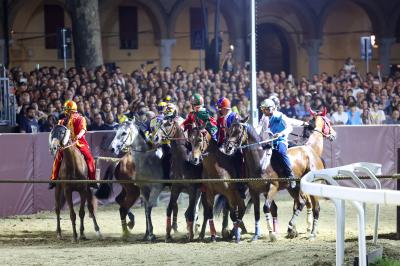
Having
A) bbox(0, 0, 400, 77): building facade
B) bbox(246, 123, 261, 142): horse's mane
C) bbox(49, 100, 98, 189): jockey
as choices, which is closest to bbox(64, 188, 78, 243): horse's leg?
bbox(49, 100, 98, 189): jockey

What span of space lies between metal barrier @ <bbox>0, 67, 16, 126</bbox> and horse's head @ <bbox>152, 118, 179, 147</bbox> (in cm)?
525

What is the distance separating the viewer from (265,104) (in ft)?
54.4

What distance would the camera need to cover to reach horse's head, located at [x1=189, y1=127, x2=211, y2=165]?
49.9ft

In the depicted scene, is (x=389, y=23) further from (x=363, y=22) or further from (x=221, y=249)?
(x=221, y=249)

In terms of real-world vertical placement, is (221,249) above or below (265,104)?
below

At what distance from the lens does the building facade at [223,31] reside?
1346 inches

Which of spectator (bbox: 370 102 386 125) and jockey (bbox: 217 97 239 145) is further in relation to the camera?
spectator (bbox: 370 102 386 125)

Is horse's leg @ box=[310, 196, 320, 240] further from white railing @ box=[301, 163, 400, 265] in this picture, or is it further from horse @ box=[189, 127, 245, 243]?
white railing @ box=[301, 163, 400, 265]

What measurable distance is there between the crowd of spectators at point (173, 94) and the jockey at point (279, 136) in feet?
9.26

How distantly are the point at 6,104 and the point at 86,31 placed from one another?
7.54 meters

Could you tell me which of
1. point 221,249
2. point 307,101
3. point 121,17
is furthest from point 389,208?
point 121,17

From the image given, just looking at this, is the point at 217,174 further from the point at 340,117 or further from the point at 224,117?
the point at 340,117

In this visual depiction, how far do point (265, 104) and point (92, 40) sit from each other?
12345mm

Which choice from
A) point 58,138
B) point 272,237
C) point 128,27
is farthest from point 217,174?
point 128,27
